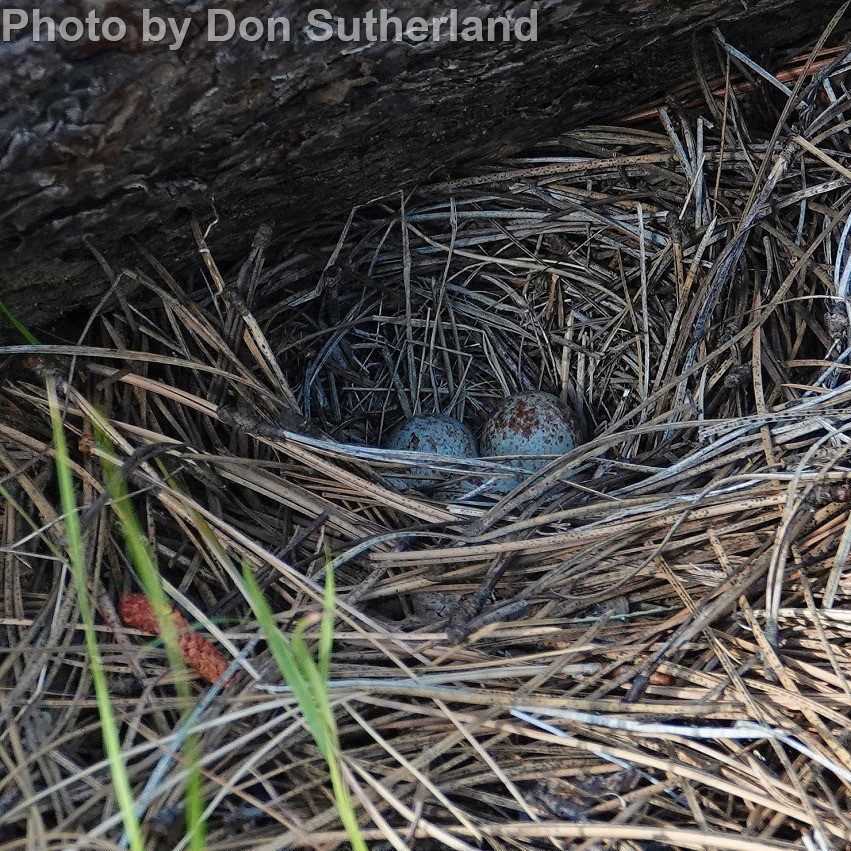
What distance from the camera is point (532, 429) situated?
1979 mm

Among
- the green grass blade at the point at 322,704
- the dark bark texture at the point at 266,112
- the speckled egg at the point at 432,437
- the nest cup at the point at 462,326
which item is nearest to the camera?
the green grass blade at the point at 322,704

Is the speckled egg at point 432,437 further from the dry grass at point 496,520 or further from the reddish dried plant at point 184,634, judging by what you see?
the reddish dried plant at point 184,634

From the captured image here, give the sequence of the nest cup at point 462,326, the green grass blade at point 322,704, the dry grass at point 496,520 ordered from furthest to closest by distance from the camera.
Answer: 1. the nest cup at point 462,326
2. the dry grass at point 496,520
3. the green grass blade at point 322,704

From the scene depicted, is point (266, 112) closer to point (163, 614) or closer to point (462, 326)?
point (163, 614)

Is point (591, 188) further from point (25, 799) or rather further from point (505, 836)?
point (25, 799)

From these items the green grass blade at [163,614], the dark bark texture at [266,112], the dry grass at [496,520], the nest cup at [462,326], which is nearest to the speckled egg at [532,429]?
the nest cup at [462,326]

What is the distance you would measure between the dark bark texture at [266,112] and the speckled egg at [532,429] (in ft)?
1.93

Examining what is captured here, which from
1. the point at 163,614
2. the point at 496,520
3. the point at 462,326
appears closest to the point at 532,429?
the point at 462,326

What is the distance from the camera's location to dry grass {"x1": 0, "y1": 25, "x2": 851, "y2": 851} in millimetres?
1111

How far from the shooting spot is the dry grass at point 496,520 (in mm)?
1111

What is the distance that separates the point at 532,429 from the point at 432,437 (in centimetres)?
23

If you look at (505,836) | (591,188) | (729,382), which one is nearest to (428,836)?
(505,836)

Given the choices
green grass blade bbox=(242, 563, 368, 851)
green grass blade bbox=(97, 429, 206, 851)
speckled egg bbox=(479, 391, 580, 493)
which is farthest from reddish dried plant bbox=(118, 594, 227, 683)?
speckled egg bbox=(479, 391, 580, 493)

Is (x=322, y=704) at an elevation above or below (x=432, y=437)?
above
